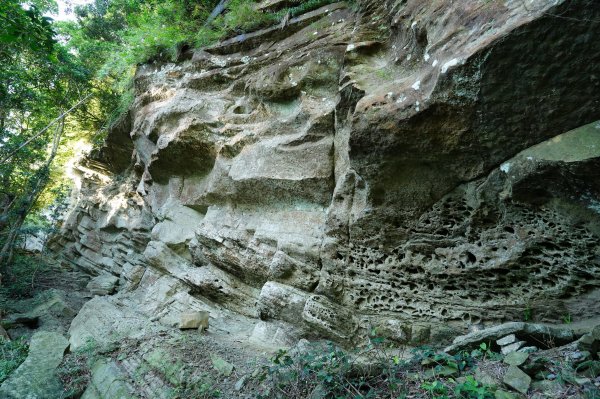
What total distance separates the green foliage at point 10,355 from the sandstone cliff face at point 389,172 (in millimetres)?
2319

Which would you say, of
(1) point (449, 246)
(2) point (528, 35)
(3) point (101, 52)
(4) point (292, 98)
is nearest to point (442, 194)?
(1) point (449, 246)

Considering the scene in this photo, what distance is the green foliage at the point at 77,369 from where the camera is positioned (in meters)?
5.15

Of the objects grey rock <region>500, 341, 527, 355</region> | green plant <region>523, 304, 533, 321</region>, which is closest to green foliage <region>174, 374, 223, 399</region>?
grey rock <region>500, 341, 527, 355</region>

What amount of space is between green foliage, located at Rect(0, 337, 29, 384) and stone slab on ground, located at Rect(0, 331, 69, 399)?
44 cm

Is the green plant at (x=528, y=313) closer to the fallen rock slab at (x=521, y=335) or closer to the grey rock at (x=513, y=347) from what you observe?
the fallen rock slab at (x=521, y=335)

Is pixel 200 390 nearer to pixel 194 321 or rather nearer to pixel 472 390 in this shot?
pixel 194 321

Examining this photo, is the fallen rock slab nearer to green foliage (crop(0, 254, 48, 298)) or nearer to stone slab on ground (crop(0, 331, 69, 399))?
stone slab on ground (crop(0, 331, 69, 399))

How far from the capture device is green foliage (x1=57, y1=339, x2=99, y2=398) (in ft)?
16.9

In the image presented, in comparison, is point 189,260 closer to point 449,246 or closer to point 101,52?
point 449,246

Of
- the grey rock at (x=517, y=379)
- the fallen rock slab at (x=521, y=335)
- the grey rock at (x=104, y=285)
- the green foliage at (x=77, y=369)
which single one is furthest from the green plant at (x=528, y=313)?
the grey rock at (x=104, y=285)

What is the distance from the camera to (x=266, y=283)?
5762mm

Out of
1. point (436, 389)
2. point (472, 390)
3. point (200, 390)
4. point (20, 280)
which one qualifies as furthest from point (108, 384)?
point (20, 280)

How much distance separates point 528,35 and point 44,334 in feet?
27.8

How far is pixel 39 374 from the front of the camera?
17.6 ft
